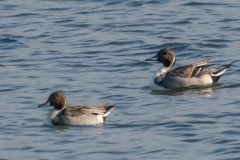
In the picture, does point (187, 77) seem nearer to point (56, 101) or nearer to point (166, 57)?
point (166, 57)

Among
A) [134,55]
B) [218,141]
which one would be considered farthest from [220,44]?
[218,141]

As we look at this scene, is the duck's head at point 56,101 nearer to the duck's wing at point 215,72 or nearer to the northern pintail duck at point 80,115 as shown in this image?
the northern pintail duck at point 80,115

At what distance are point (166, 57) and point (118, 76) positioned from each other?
3.87 feet

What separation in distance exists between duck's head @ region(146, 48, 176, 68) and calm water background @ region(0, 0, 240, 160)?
0.51 metres

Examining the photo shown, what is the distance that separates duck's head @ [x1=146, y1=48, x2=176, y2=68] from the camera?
778 inches

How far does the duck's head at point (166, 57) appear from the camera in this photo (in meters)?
19.8

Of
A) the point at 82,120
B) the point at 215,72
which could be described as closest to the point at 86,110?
the point at 82,120

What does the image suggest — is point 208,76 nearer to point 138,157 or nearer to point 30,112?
point 30,112

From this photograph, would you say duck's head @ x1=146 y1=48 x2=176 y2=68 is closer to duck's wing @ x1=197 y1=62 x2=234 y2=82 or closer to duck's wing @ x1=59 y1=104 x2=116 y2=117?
duck's wing @ x1=197 y1=62 x2=234 y2=82

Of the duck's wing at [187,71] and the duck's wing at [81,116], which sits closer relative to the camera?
the duck's wing at [81,116]

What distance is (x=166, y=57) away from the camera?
19.8 m

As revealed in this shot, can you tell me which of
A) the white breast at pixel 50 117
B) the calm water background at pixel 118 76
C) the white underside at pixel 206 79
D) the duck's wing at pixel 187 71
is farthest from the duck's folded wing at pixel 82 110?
the white underside at pixel 206 79

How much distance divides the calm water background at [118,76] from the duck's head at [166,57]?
506 millimetres

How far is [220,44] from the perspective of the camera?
76.0 ft
